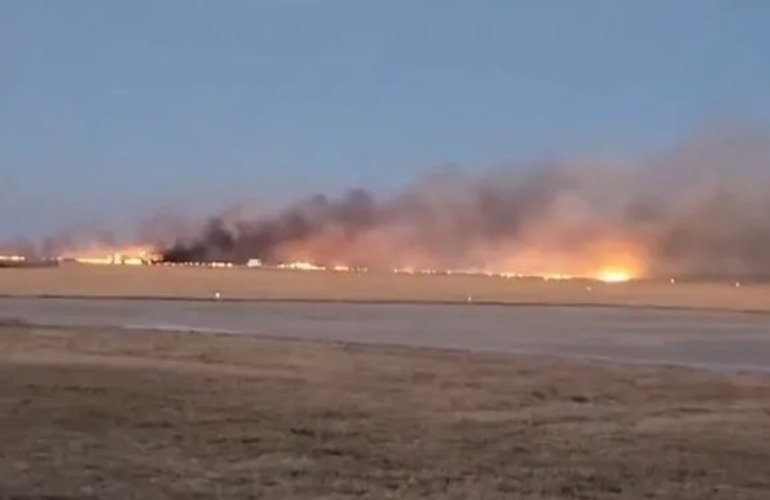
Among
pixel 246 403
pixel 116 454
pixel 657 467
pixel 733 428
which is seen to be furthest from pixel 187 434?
pixel 733 428

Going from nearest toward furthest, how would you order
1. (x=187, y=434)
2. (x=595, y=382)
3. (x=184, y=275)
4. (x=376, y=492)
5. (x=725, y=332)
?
(x=376, y=492)
(x=187, y=434)
(x=595, y=382)
(x=725, y=332)
(x=184, y=275)

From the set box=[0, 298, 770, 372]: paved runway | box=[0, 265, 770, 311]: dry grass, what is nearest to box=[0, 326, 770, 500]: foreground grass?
box=[0, 298, 770, 372]: paved runway

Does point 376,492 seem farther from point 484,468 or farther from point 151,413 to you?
point 151,413

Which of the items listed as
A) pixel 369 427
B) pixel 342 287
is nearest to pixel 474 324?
pixel 342 287

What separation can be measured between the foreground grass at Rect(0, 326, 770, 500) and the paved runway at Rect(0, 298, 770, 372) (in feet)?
12.4

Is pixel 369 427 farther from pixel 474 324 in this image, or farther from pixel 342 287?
pixel 342 287

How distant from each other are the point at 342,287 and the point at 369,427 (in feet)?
86.0

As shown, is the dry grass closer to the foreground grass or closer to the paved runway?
the paved runway

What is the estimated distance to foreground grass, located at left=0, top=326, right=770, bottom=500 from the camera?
39.8 ft

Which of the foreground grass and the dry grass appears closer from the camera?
the foreground grass

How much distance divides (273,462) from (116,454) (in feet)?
4.90

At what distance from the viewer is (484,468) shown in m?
13.0

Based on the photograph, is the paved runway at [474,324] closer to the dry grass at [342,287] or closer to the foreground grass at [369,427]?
the dry grass at [342,287]

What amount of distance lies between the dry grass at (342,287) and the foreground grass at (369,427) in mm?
16986
